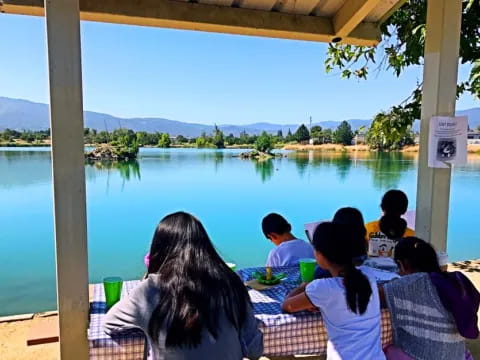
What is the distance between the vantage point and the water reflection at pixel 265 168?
21587 mm

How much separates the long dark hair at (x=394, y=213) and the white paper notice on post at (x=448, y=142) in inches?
9.8

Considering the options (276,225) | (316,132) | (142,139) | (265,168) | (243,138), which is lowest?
(265,168)

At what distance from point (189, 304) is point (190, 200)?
15818 millimetres

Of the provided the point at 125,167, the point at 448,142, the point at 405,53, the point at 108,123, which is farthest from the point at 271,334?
the point at 108,123

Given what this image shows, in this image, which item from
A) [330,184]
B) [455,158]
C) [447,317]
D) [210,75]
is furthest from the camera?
[210,75]

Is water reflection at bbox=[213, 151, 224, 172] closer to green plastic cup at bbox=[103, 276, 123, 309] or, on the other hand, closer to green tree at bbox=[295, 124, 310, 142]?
green tree at bbox=[295, 124, 310, 142]

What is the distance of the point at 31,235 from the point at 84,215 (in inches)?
407

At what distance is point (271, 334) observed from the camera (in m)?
1.42

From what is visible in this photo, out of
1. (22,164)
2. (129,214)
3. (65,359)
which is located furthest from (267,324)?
(22,164)

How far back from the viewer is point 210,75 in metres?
45.2

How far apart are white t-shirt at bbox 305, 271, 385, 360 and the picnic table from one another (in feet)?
0.54

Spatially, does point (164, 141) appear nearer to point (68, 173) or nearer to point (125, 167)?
point (125, 167)

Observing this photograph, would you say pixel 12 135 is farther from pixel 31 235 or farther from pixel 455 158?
pixel 455 158

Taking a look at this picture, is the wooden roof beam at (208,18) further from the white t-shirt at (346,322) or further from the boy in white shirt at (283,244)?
the white t-shirt at (346,322)
